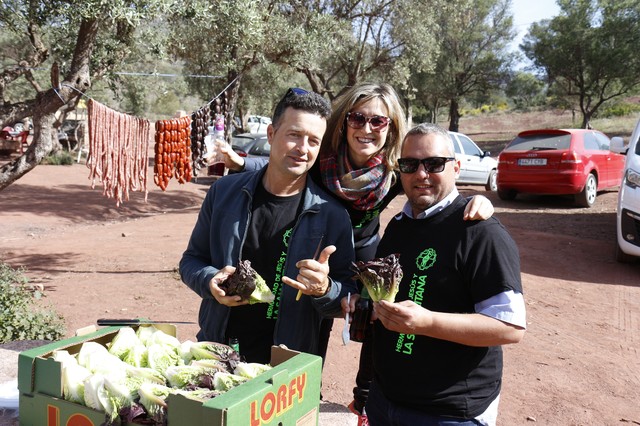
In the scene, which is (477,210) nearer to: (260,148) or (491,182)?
(260,148)

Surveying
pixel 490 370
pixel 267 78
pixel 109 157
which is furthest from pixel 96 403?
pixel 267 78

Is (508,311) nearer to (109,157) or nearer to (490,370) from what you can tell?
(490,370)

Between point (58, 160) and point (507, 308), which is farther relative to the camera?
point (58, 160)

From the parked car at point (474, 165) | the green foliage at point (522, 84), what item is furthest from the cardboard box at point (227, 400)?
the green foliage at point (522, 84)

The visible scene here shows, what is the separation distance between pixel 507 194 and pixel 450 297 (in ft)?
45.0

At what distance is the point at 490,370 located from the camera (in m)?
2.24

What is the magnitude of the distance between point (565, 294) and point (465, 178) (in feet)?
31.2

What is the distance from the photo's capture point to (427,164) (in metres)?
2.29

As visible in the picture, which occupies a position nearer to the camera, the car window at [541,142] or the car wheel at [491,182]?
the car window at [541,142]

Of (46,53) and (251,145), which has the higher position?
(46,53)

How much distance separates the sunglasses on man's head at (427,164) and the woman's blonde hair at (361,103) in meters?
0.63

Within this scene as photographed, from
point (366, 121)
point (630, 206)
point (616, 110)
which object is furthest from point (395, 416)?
point (616, 110)

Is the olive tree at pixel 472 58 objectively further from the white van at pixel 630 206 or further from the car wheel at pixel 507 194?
the white van at pixel 630 206

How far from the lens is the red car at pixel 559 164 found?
42.8ft
